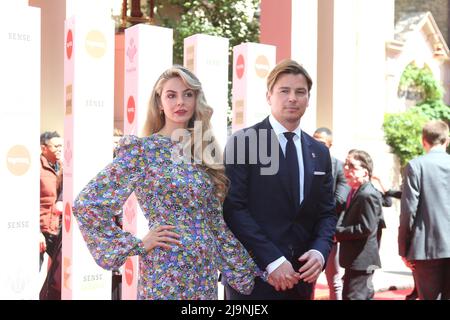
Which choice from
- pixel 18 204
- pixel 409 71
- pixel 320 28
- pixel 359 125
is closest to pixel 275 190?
pixel 18 204

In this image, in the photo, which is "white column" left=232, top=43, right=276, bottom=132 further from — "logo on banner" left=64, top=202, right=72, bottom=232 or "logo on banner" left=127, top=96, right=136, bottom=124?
"logo on banner" left=64, top=202, right=72, bottom=232

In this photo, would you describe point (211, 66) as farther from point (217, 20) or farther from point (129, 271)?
point (217, 20)

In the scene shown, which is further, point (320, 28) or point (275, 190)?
point (320, 28)

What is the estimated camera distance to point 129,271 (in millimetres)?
5395

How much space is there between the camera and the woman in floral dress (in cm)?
267

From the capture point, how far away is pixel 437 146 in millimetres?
5344

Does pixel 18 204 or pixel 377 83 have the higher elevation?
pixel 377 83

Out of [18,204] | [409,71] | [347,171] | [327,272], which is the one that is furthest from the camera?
[409,71]

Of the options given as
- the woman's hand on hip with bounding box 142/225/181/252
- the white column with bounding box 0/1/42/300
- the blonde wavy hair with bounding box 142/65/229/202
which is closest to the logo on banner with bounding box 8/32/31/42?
the white column with bounding box 0/1/42/300

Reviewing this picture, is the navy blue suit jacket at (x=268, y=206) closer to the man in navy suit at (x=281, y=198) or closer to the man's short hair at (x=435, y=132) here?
the man in navy suit at (x=281, y=198)
